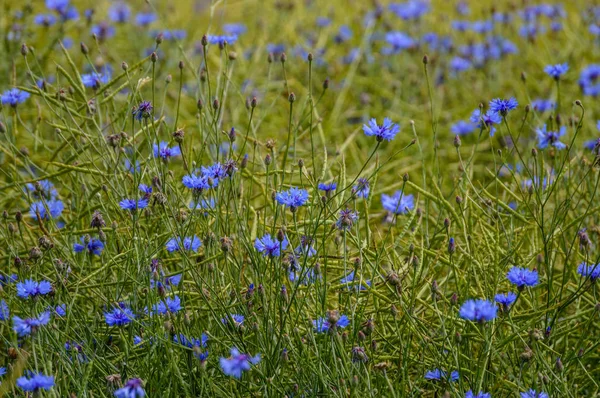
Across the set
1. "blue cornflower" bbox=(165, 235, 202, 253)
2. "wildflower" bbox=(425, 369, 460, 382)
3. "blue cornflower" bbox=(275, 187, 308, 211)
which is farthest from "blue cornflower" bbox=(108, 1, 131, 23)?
"wildflower" bbox=(425, 369, 460, 382)

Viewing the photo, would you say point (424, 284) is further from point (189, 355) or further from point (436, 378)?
point (189, 355)

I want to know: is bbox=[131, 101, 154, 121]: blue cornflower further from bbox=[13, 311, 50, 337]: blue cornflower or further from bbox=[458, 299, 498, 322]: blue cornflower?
bbox=[458, 299, 498, 322]: blue cornflower

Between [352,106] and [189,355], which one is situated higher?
[352,106]

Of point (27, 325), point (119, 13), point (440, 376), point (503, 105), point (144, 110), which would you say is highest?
point (119, 13)

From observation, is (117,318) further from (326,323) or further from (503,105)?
(503,105)

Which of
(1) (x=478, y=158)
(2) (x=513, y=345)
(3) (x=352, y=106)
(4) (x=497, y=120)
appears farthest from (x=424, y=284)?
(3) (x=352, y=106)

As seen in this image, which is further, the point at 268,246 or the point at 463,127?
the point at 463,127

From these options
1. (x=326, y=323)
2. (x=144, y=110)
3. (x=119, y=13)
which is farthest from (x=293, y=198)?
(x=119, y=13)

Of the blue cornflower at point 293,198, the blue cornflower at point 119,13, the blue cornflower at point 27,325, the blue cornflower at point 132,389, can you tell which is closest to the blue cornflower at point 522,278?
the blue cornflower at point 293,198
